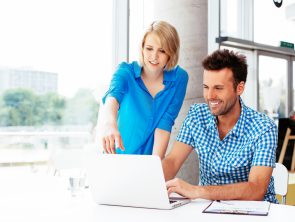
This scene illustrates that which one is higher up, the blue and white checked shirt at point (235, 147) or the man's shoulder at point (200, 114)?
the man's shoulder at point (200, 114)

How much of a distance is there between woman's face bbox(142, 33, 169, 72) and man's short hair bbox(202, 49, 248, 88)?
0.23 m

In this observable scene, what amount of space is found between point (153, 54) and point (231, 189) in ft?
2.72

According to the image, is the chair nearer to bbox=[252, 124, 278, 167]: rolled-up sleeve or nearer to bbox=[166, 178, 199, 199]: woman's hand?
bbox=[252, 124, 278, 167]: rolled-up sleeve

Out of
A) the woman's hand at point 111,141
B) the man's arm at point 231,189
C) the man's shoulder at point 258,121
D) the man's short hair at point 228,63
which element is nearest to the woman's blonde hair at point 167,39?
the man's short hair at point 228,63

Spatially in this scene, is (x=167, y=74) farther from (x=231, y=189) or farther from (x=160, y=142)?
(x=231, y=189)

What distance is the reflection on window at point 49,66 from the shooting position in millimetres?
3521

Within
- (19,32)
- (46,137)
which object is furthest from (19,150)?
(19,32)

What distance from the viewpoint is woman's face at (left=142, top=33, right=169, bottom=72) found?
7.29ft

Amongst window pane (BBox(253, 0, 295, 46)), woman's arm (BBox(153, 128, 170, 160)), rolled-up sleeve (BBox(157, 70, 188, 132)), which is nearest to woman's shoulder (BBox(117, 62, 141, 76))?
rolled-up sleeve (BBox(157, 70, 188, 132))

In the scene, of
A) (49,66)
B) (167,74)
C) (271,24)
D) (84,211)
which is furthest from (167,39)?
(271,24)

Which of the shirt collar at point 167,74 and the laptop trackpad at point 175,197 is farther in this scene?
the shirt collar at point 167,74

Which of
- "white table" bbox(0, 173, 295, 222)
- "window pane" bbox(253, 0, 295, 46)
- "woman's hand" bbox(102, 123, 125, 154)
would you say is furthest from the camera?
"window pane" bbox(253, 0, 295, 46)

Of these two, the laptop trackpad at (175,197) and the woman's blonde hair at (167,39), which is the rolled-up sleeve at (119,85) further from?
the laptop trackpad at (175,197)

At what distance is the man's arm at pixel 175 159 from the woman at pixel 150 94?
13 centimetres
